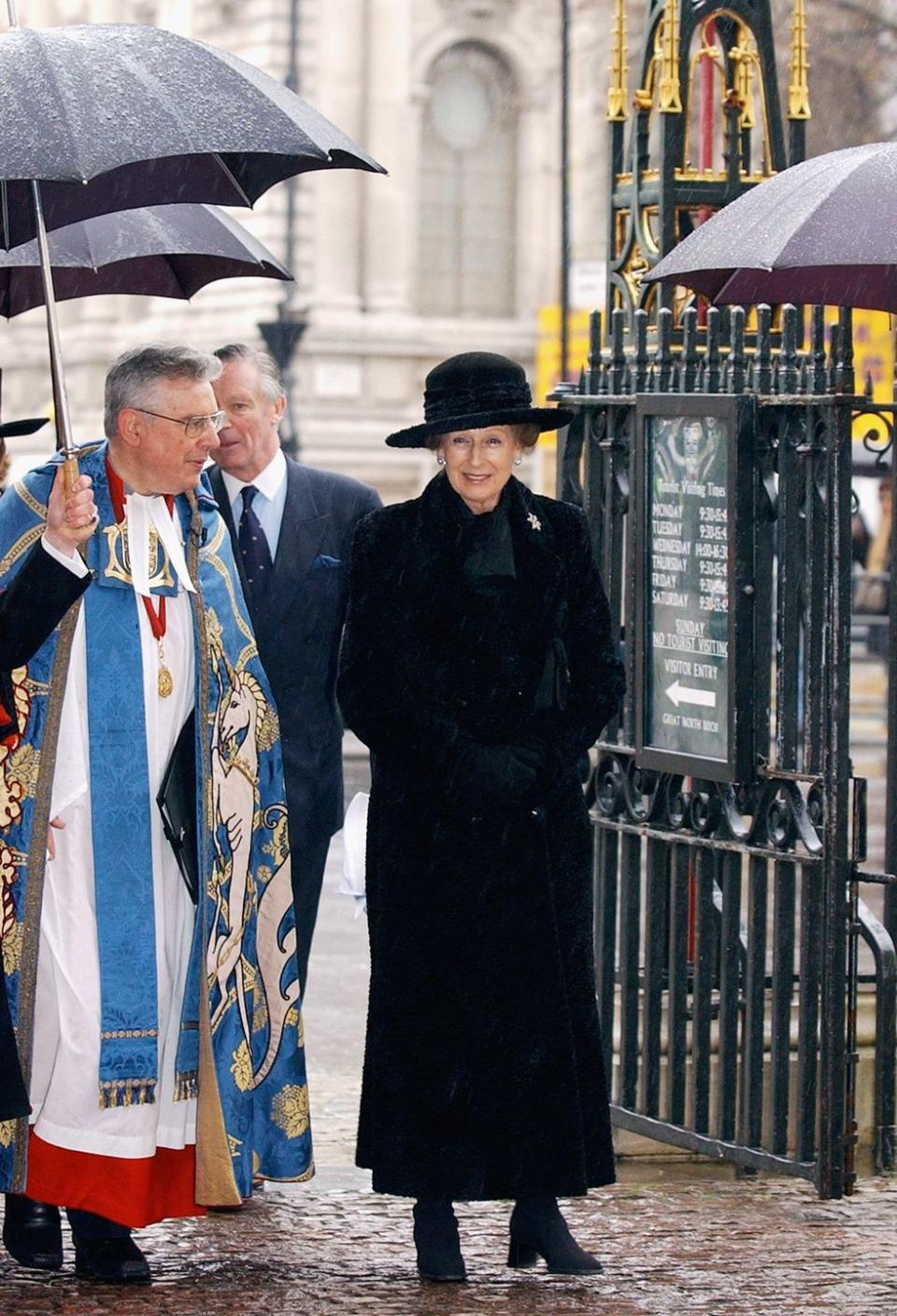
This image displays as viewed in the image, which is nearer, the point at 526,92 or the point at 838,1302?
the point at 838,1302

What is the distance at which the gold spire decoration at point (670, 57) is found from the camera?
23.7 ft

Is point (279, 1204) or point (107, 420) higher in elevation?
point (107, 420)

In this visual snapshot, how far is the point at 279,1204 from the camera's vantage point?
6.38 m

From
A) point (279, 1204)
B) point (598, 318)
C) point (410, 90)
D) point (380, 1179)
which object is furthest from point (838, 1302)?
point (410, 90)

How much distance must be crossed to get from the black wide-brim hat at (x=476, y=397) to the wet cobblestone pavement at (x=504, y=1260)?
1727mm

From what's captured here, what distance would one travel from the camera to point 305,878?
22.0 ft

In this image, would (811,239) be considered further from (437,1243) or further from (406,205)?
(406,205)

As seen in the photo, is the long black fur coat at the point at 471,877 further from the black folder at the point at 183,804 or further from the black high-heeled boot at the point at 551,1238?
the black folder at the point at 183,804

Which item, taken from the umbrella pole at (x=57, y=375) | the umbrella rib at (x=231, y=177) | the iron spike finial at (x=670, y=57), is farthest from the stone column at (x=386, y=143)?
the umbrella pole at (x=57, y=375)

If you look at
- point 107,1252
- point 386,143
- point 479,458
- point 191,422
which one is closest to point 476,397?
point 479,458

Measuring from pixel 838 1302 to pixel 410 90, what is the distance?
1227 inches

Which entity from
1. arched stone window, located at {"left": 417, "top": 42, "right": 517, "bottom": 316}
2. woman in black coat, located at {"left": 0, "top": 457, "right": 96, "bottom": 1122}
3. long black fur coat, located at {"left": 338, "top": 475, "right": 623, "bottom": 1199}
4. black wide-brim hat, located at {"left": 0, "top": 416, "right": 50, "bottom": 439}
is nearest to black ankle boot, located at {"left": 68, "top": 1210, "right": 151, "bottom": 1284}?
woman in black coat, located at {"left": 0, "top": 457, "right": 96, "bottom": 1122}

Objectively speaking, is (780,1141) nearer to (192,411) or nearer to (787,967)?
(787,967)

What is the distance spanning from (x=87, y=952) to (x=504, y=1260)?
1103mm
